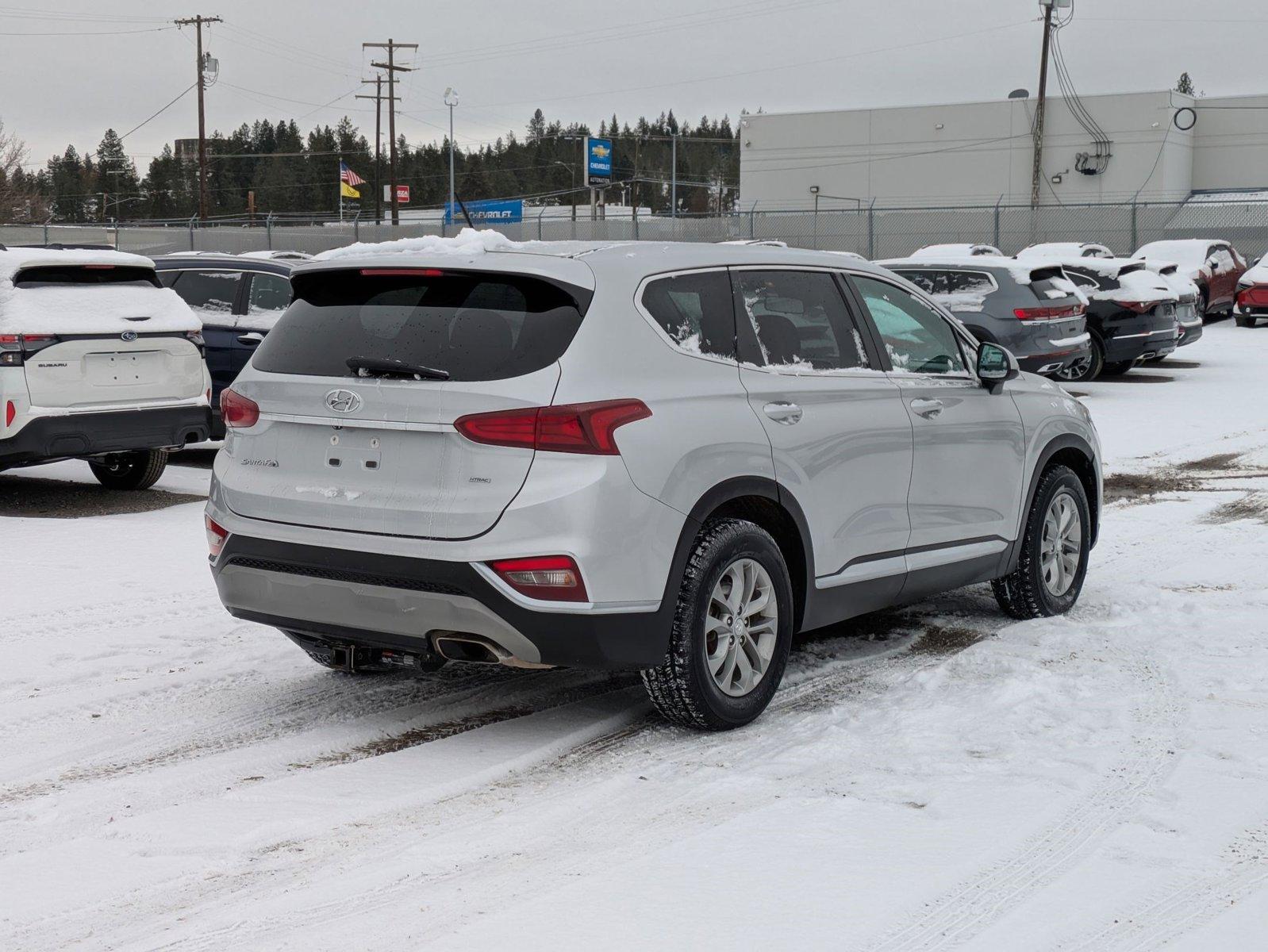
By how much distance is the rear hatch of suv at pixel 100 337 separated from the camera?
9.58m

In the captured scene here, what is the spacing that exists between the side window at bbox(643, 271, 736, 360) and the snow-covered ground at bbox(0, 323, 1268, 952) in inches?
54.8

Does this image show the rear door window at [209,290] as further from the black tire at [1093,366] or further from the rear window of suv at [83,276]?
the black tire at [1093,366]

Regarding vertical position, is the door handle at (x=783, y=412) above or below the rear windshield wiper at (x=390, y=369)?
below

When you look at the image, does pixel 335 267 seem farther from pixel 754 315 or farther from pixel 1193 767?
pixel 1193 767

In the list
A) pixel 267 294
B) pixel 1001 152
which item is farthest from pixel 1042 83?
pixel 267 294

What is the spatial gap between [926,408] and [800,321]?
2.57 feet

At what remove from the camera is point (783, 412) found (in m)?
5.35

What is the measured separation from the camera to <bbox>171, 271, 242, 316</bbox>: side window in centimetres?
1255

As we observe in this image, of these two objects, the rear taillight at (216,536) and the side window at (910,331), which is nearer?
the rear taillight at (216,536)

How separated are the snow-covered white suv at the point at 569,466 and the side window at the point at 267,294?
7.24 meters

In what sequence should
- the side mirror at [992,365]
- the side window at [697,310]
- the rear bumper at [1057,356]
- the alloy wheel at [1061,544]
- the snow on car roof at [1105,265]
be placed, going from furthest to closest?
the snow on car roof at [1105,265] → the rear bumper at [1057,356] → the alloy wheel at [1061,544] → the side mirror at [992,365] → the side window at [697,310]

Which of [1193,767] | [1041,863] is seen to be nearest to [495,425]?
[1041,863]

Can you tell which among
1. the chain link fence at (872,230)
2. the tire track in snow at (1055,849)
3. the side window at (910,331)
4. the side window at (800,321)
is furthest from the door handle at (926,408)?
the chain link fence at (872,230)

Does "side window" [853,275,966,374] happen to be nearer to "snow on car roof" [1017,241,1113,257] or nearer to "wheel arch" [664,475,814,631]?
"wheel arch" [664,475,814,631]
